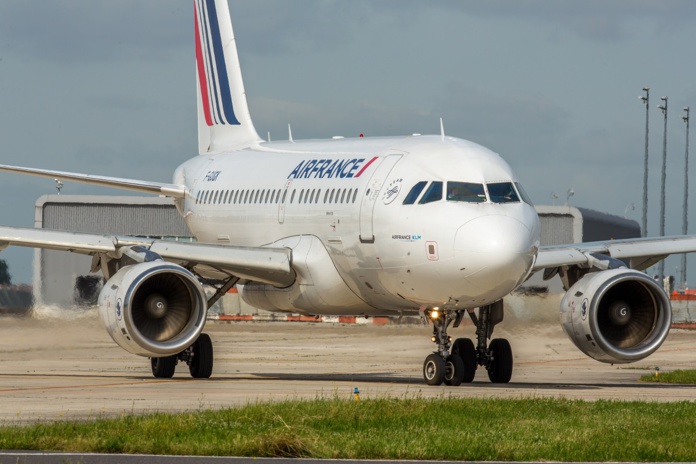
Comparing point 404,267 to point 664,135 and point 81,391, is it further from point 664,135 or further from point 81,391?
point 664,135

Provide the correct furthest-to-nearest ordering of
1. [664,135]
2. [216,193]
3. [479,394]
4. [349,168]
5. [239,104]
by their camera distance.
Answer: [664,135] < [239,104] < [216,193] < [349,168] < [479,394]

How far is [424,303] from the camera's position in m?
24.4

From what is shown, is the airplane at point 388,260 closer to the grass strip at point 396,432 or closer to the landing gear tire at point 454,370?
the landing gear tire at point 454,370

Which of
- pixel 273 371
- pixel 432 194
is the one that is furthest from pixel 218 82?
pixel 432 194

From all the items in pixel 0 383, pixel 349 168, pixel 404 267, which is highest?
pixel 349 168

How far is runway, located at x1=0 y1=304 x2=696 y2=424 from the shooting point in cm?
2053

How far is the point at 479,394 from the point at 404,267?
3155 mm

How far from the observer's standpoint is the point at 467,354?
84.5 feet

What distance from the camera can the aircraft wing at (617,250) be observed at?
2640 cm

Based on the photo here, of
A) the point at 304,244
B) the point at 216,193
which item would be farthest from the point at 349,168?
the point at 216,193

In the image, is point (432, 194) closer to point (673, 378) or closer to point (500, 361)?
point (500, 361)

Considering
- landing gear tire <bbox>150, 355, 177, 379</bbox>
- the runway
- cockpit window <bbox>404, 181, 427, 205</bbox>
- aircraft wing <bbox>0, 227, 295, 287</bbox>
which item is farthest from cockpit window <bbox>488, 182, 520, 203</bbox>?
landing gear tire <bbox>150, 355, 177, 379</bbox>

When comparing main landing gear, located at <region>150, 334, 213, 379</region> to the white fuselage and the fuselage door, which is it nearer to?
the white fuselage

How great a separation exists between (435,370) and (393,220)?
8.32 feet
